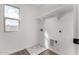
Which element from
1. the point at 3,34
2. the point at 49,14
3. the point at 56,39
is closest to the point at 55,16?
the point at 49,14

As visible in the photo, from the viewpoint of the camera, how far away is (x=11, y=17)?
1.23m

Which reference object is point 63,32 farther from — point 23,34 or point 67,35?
point 23,34

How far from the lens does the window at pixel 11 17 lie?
1205 millimetres

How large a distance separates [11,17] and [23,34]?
318 millimetres

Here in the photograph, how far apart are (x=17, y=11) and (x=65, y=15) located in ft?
2.41

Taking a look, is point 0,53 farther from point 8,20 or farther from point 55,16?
point 55,16

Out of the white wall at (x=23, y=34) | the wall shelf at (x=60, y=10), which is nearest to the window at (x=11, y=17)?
the white wall at (x=23, y=34)

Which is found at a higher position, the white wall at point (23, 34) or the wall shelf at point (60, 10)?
the wall shelf at point (60, 10)

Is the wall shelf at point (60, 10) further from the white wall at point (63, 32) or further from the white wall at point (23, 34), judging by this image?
the white wall at point (23, 34)

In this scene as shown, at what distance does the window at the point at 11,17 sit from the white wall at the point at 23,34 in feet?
0.19

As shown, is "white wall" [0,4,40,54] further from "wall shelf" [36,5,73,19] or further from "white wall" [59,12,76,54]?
"white wall" [59,12,76,54]

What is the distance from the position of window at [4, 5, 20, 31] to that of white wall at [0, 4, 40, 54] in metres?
0.06

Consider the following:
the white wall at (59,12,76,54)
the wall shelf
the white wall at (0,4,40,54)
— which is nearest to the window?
the white wall at (0,4,40,54)

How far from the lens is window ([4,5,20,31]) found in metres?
1.21
